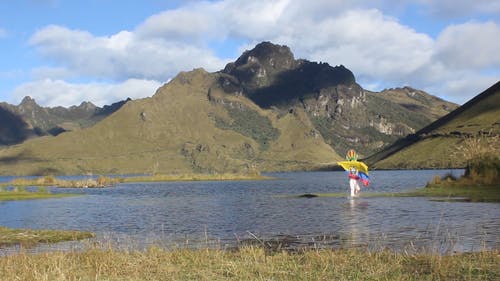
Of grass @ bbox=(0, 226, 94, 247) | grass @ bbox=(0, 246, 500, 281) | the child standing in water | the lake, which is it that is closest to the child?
the child standing in water

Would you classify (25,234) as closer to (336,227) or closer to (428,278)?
(336,227)

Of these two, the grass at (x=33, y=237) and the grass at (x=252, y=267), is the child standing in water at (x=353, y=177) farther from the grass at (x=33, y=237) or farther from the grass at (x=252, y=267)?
the grass at (x=252, y=267)

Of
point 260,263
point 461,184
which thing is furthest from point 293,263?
point 461,184

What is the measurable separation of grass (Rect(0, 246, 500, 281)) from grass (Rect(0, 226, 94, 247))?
14.6 meters

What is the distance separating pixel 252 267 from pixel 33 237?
80.4 ft

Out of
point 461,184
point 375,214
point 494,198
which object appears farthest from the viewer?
point 461,184

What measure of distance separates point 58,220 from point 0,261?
38115 millimetres

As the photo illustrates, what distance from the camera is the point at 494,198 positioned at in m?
66.5

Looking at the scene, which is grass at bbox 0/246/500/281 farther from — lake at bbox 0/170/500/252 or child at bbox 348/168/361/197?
child at bbox 348/168/361/197

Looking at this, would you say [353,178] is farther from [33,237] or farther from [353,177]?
[33,237]

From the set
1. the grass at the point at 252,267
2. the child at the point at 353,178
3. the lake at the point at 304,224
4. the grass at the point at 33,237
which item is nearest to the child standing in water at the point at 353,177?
the child at the point at 353,178

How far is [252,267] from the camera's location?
75.3 feet

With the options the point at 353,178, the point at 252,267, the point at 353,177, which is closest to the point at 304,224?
the point at 252,267

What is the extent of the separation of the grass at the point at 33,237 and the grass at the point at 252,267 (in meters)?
14.6
